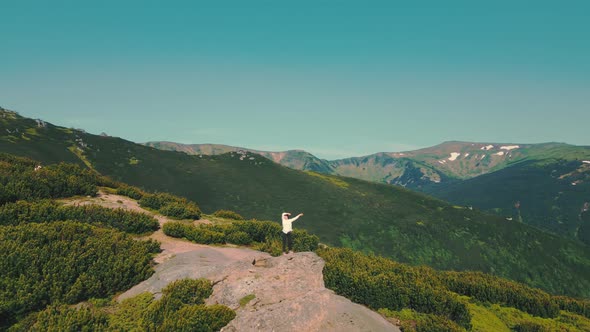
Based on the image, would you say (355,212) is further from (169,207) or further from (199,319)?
(199,319)

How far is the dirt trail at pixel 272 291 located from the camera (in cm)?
1227

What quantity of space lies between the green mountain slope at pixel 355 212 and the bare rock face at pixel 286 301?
5148 cm

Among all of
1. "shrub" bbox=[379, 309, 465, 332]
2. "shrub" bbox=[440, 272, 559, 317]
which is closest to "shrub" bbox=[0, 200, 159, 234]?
"shrub" bbox=[379, 309, 465, 332]

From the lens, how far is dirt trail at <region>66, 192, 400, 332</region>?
12.3 metres

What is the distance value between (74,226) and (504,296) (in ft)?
98.3

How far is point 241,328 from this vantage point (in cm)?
1198

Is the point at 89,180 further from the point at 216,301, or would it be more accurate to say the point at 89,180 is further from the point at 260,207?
the point at 260,207

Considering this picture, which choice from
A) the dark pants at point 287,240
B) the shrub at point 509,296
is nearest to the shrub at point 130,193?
the dark pants at point 287,240

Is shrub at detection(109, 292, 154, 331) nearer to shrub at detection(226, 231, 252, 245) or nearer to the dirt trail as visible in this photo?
the dirt trail

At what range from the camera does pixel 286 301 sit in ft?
44.3

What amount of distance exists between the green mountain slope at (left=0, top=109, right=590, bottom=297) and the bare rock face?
5148cm

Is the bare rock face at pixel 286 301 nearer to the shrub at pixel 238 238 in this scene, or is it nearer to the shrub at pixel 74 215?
the shrub at pixel 238 238

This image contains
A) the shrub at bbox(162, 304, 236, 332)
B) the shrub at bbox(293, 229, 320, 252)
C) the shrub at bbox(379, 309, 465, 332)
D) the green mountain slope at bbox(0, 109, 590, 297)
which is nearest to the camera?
the shrub at bbox(162, 304, 236, 332)

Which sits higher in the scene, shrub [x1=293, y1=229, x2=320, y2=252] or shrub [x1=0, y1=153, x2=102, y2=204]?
shrub [x1=0, y1=153, x2=102, y2=204]
